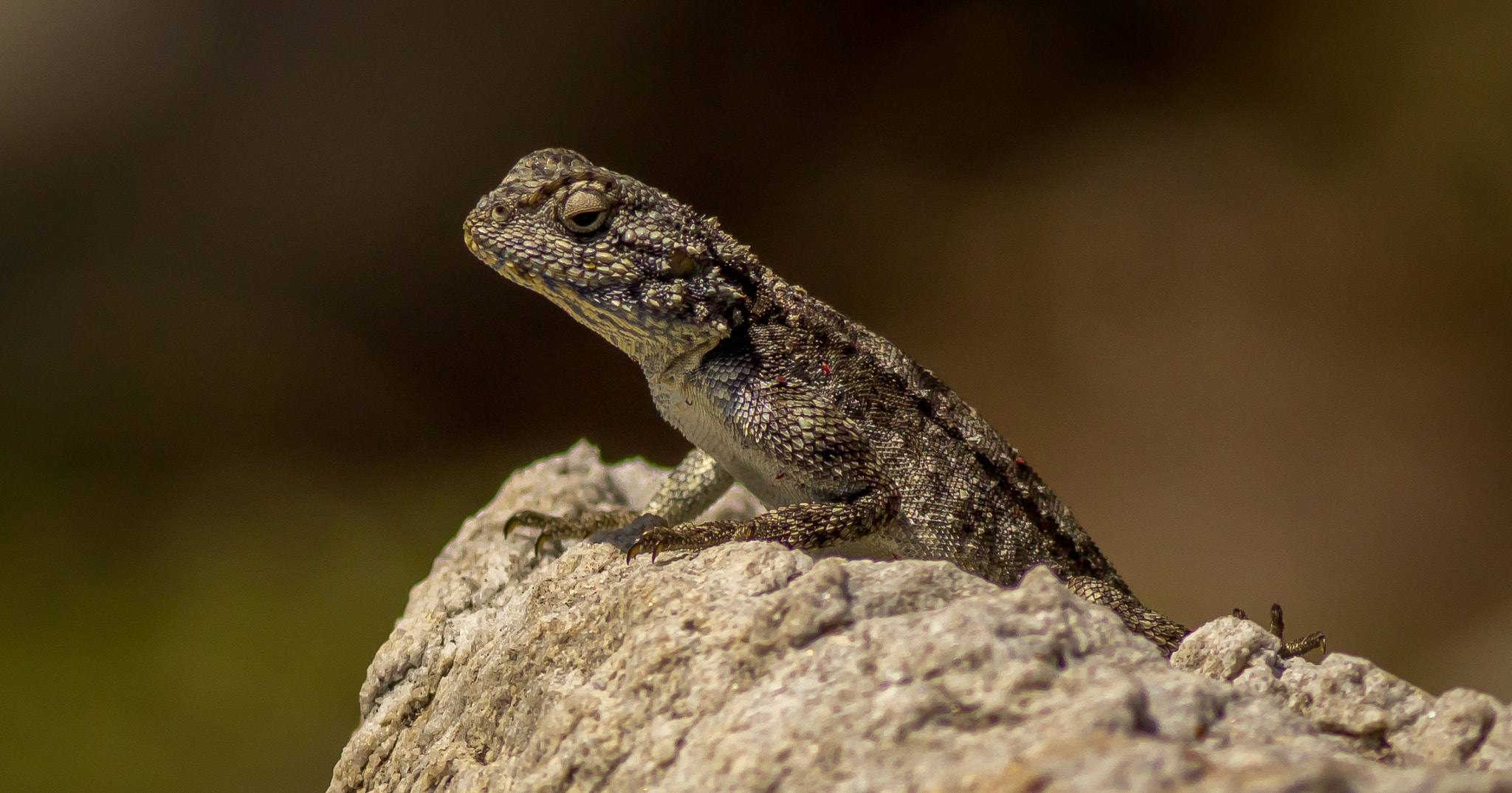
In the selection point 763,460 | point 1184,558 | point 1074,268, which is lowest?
point 763,460

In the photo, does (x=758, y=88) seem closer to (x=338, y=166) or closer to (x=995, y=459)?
(x=338, y=166)

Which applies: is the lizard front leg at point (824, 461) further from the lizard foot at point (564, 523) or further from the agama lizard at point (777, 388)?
the lizard foot at point (564, 523)

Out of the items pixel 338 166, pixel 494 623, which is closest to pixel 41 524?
pixel 338 166

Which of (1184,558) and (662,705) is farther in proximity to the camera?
(1184,558)

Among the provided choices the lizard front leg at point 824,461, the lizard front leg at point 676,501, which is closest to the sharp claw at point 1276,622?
the lizard front leg at point 824,461

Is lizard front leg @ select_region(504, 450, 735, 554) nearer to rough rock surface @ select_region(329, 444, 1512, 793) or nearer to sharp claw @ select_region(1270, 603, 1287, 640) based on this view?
rough rock surface @ select_region(329, 444, 1512, 793)

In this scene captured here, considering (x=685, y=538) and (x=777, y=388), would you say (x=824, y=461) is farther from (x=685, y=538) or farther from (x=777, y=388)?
(x=685, y=538)
